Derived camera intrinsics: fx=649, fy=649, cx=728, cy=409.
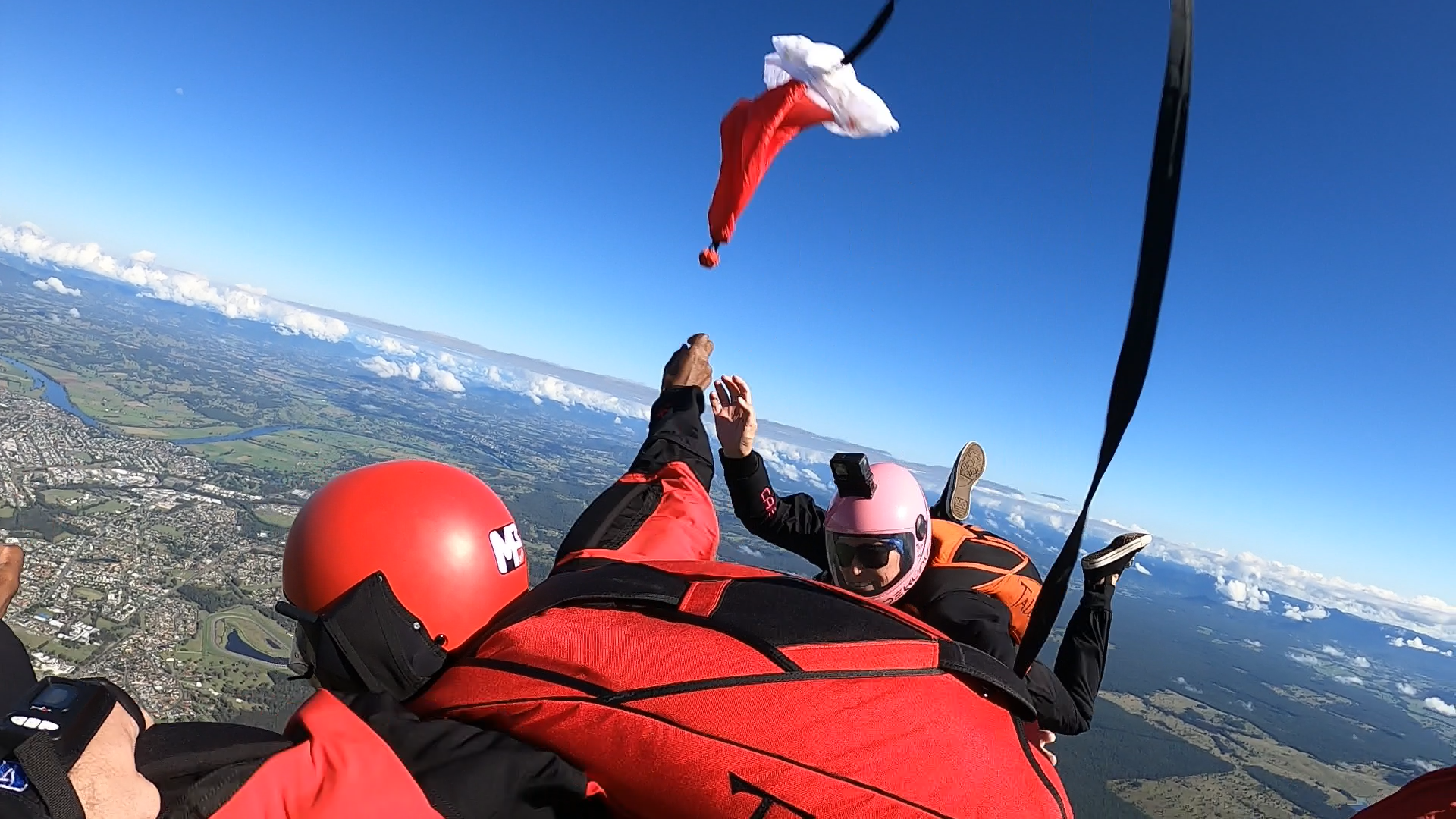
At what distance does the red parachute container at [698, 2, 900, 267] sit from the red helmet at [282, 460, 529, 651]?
2.32 metres

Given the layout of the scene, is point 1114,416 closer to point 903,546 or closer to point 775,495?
point 903,546

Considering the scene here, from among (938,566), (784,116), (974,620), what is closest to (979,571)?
(938,566)

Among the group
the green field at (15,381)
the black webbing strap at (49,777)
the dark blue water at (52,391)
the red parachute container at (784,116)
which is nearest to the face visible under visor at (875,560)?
the red parachute container at (784,116)

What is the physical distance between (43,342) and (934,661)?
136 m

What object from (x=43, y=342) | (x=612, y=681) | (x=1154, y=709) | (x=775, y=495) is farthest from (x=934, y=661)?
(x=43, y=342)

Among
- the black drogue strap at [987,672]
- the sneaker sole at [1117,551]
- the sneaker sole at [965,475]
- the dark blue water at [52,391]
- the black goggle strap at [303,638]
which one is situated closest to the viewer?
the black drogue strap at [987,672]

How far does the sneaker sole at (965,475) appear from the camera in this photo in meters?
7.01

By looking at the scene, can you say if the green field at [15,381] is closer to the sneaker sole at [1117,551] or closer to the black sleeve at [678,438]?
the black sleeve at [678,438]

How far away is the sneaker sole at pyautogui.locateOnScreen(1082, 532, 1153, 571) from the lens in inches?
165

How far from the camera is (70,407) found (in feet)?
214

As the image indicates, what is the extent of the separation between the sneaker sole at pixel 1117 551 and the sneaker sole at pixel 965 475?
2578 mm

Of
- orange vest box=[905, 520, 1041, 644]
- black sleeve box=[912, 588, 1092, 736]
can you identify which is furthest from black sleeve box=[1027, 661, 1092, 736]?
orange vest box=[905, 520, 1041, 644]

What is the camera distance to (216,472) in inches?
2146

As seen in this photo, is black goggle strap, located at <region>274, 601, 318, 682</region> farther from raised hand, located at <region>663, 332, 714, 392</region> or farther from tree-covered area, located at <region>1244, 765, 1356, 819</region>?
tree-covered area, located at <region>1244, 765, 1356, 819</region>
